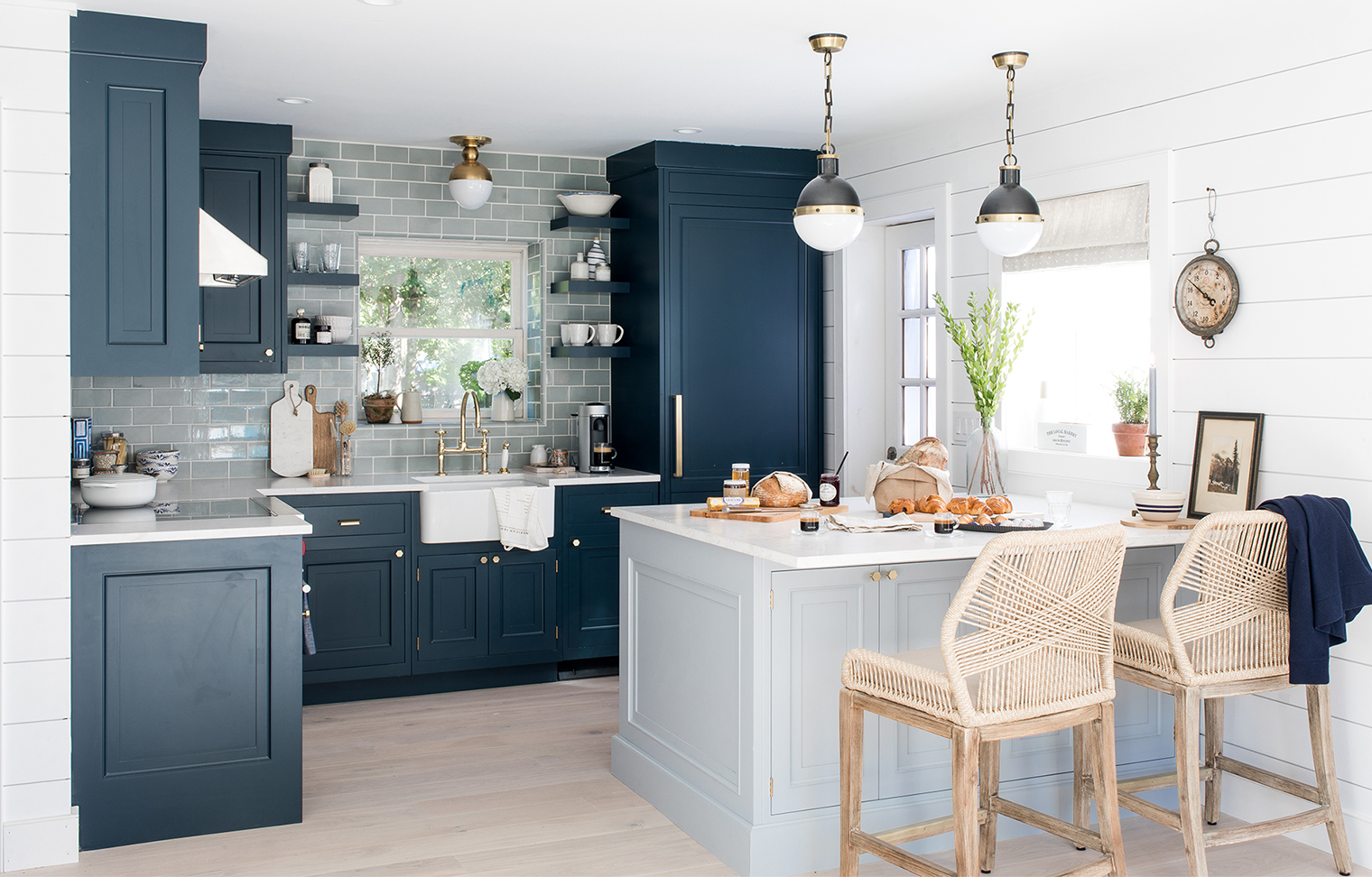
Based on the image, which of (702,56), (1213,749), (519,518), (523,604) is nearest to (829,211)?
(702,56)

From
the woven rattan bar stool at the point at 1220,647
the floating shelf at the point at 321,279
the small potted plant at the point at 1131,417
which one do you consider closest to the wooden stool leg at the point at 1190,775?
the woven rattan bar stool at the point at 1220,647

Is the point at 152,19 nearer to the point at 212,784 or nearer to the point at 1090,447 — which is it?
the point at 212,784

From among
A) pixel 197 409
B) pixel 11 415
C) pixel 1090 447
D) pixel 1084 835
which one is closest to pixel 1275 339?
pixel 1090 447

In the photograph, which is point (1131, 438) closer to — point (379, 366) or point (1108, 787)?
point (1108, 787)

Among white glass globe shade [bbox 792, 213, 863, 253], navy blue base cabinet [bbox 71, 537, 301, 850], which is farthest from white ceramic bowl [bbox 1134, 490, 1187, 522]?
navy blue base cabinet [bbox 71, 537, 301, 850]

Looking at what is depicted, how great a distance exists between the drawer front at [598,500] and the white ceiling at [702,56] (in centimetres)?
166

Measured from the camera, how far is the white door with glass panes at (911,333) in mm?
5410

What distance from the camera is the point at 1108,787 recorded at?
286cm

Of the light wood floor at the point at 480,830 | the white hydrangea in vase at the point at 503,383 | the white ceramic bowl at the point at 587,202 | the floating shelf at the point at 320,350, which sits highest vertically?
the white ceramic bowl at the point at 587,202

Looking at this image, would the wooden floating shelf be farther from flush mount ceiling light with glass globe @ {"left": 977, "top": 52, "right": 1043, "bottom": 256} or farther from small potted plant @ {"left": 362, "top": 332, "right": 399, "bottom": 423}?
flush mount ceiling light with glass globe @ {"left": 977, "top": 52, "right": 1043, "bottom": 256}

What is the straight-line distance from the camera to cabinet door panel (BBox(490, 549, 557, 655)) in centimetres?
533

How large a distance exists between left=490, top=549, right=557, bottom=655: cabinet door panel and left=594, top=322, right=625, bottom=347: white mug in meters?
1.13

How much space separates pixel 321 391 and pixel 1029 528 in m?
3.55

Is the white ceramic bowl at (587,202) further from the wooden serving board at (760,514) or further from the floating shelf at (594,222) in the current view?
the wooden serving board at (760,514)
